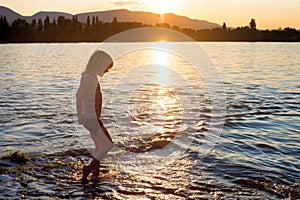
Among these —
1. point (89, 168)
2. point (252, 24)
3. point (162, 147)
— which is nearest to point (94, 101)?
point (89, 168)

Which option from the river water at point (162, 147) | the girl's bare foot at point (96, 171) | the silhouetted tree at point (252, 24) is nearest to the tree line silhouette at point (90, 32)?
the silhouetted tree at point (252, 24)

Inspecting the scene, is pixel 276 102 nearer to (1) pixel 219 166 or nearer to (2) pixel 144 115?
(2) pixel 144 115

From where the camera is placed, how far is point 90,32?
176 m

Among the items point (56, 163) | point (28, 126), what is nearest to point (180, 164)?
point (56, 163)

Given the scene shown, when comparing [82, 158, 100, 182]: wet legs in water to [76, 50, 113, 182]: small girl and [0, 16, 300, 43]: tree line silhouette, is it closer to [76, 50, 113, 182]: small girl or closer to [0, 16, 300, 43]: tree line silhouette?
[76, 50, 113, 182]: small girl

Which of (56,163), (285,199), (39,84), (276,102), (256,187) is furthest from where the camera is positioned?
(39,84)

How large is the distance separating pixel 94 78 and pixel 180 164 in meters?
3.18

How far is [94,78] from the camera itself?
26.2ft

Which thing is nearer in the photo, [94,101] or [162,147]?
[94,101]

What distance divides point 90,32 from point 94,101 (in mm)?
172238

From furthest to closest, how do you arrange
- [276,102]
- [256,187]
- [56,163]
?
1. [276,102]
2. [56,163]
3. [256,187]

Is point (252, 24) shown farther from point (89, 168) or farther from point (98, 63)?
point (89, 168)

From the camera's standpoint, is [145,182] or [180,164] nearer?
[145,182]

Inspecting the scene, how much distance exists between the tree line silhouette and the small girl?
507 feet
